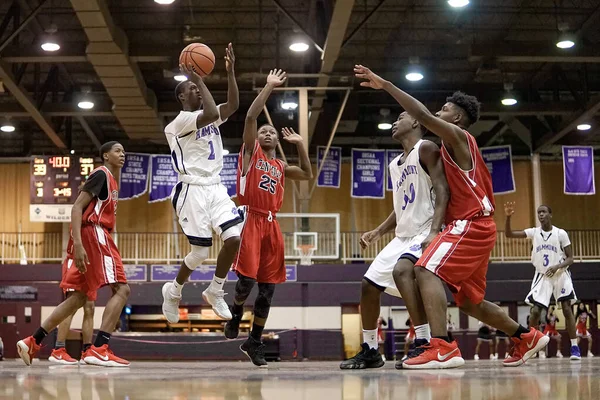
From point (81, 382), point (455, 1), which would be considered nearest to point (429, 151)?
point (81, 382)

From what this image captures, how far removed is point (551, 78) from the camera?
2645 centimetres

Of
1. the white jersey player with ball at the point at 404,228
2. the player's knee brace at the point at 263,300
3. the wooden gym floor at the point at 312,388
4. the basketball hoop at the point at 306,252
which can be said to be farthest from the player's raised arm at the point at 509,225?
the basketball hoop at the point at 306,252

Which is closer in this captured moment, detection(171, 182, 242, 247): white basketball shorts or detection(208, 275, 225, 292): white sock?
detection(171, 182, 242, 247): white basketball shorts

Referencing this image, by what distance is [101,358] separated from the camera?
688 cm

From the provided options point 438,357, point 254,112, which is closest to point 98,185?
point 254,112

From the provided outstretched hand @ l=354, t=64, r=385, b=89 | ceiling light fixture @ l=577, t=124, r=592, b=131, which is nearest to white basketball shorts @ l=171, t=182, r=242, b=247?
outstretched hand @ l=354, t=64, r=385, b=89

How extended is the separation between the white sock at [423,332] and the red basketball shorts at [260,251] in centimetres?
163

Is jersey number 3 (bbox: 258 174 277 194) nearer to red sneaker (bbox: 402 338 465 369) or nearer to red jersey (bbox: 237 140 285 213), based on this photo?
red jersey (bbox: 237 140 285 213)

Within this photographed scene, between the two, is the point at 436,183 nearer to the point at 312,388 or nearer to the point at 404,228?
the point at 404,228

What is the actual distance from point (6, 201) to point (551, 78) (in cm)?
2039

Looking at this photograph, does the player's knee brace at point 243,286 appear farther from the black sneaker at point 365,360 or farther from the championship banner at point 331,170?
the championship banner at point 331,170

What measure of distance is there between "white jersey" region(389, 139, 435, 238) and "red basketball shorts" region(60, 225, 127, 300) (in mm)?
2660

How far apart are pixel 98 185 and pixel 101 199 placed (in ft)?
0.63

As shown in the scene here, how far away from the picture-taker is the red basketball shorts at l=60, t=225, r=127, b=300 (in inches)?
289
